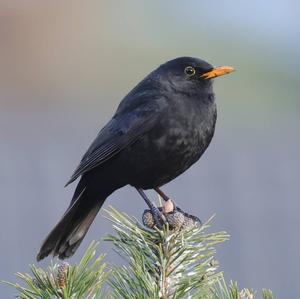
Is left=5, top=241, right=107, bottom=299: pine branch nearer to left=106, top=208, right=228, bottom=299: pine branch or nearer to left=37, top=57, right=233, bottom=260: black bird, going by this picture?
left=106, top=208, right=228, bottom=299: pine branch

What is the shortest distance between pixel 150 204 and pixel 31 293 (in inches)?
55.9

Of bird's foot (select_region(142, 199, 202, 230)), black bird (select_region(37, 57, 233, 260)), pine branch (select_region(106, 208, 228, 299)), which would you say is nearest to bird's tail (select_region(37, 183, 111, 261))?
black bird (select_region(37, 57, 233, 260))

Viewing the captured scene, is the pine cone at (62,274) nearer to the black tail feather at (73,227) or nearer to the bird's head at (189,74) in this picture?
the black tail feather at (73,227)

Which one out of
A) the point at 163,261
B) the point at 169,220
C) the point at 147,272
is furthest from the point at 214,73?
the point at 147,272

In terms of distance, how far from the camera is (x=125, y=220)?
136 inches

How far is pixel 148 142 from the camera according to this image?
480 centimetres

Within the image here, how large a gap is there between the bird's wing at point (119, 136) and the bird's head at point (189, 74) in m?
0.25

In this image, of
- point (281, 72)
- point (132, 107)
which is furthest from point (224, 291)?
point (281, 72)

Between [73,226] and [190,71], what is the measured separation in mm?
1086

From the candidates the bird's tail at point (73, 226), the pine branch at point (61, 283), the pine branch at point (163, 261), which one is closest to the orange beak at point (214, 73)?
the bird's tail at point (73, 226)

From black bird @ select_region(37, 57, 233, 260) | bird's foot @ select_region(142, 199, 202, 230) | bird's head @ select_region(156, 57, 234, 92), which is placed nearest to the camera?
bird's foot @ select_region(142, 199, 202, 230)

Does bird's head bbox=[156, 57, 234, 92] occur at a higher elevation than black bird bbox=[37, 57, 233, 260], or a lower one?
higher

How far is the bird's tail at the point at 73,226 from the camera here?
→ 4.51 meters

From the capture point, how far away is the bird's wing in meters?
4.85
